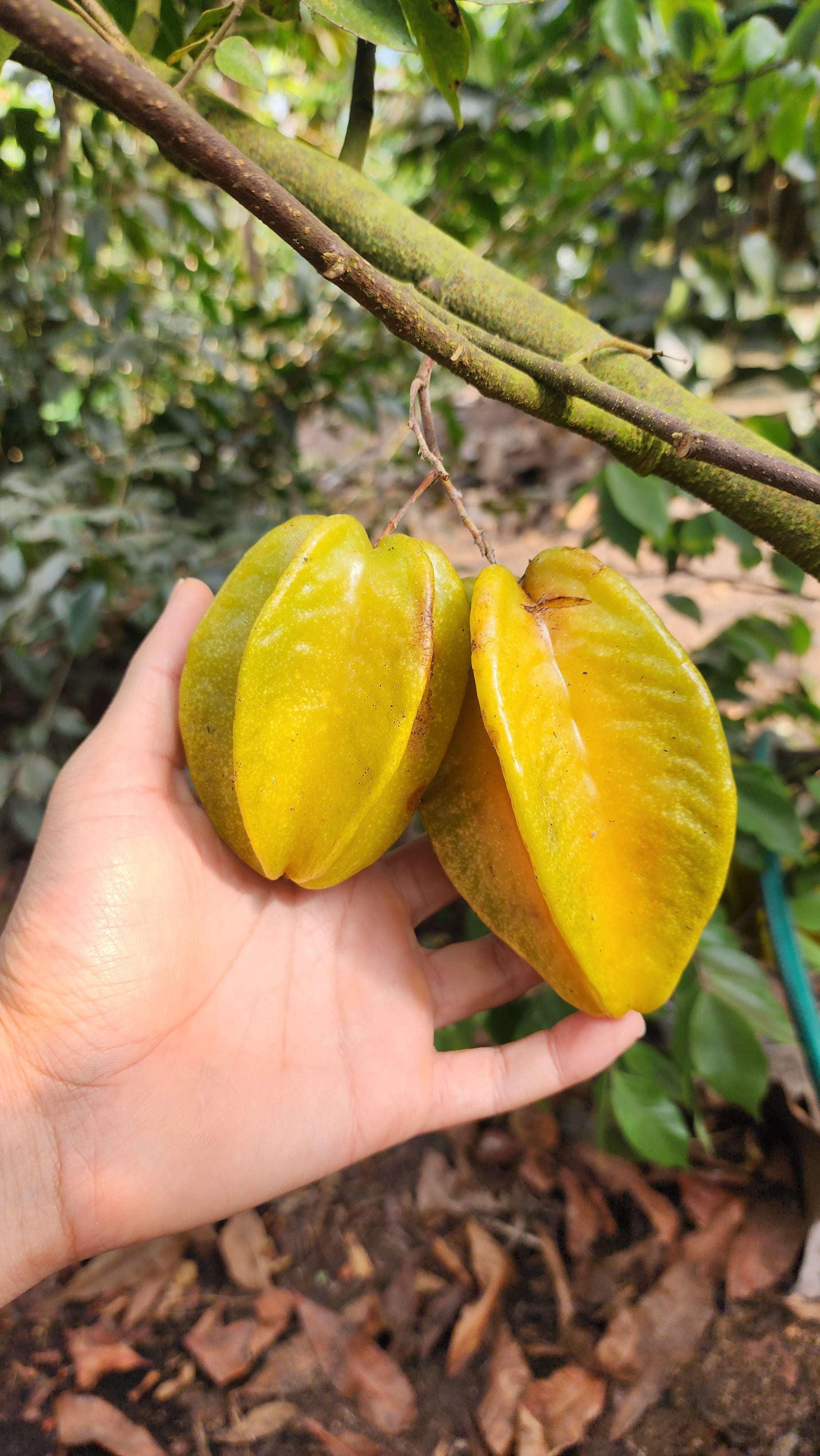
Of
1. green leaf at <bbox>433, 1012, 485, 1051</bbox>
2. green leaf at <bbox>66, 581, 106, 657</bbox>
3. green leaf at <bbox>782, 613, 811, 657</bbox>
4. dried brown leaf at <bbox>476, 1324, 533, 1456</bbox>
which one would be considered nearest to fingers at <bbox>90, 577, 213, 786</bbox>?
green leaf at <bbox>66, 581, 106, 657</bbox>

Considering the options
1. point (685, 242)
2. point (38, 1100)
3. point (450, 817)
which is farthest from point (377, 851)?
point (685, 242)

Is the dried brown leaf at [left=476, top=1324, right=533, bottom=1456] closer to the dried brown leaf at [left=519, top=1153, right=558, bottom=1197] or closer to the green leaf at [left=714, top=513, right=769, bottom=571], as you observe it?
the dried brown leaf at [left=519, top=1153, right=558, bottom=1197]

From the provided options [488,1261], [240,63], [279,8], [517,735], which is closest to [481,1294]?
[488,1261]

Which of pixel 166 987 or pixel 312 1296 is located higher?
pixel 166 987

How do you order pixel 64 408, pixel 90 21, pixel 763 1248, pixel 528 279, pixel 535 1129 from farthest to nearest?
1. pixel 528 279
2. pixel 64 408
3. pixel 535 1129
4. pixel 763 1248
5. pixel 90 21

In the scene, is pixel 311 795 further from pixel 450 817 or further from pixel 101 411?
pixel 101 411

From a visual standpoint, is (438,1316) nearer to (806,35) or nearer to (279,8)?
(279,8)
